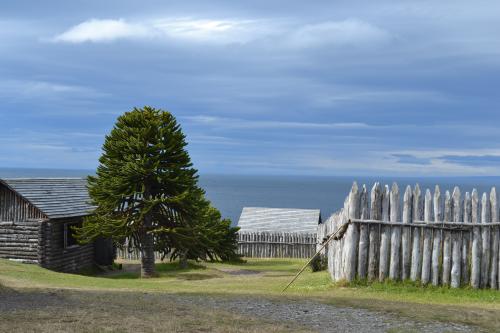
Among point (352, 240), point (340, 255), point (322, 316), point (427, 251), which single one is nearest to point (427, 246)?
point (427, 251)

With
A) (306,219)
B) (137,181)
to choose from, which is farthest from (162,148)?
(306,219)

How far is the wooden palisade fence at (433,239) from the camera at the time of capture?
711 inches

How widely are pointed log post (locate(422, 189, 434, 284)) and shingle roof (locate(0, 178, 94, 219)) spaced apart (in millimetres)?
19237

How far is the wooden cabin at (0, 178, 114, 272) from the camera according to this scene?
3148 cm

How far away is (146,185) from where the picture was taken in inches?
1211

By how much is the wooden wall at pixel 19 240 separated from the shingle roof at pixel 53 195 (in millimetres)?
1310

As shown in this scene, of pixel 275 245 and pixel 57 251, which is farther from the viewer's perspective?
pixel 275 245

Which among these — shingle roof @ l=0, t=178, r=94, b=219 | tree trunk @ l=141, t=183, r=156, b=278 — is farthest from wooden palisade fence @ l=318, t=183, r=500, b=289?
shingle roof @ l=0, t=178, r=94, b=219

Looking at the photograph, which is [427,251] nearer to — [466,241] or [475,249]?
[466,241]

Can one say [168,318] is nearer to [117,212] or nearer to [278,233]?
[117,212]

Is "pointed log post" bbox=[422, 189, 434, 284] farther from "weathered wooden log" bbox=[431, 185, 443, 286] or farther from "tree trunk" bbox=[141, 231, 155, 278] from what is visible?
"tree trunk" bbox=[141, 231, 155, 278]

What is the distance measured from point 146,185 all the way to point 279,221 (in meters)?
23.6

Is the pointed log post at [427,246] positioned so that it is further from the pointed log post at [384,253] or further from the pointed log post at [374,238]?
the pointed log post at [374,238]

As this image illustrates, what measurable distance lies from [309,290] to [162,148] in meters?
14.3
